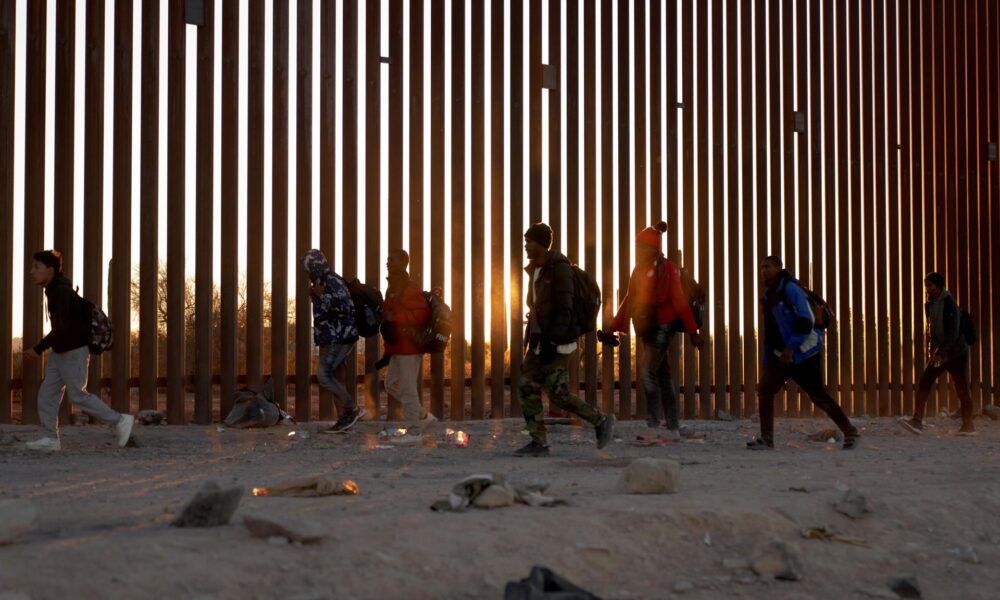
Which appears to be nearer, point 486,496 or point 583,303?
point 486,496

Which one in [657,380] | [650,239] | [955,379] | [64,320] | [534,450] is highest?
[650,239]

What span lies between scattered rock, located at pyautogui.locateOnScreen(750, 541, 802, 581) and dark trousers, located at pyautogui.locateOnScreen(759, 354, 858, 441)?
12.8ft

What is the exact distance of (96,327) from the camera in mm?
8281

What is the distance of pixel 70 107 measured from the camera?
31.8 feet

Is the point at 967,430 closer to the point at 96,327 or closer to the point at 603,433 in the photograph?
the point at 603,433

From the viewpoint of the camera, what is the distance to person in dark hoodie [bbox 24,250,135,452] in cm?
807

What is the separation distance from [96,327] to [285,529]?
4.56 meters

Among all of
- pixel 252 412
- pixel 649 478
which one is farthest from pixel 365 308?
pixel 649 478

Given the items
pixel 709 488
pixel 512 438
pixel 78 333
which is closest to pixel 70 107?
pixel 78 333

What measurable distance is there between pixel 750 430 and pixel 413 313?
12.0 feet

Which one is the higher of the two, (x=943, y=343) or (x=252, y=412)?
(x=943, y=343)

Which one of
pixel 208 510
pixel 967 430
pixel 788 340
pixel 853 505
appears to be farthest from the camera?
pixel 967 430

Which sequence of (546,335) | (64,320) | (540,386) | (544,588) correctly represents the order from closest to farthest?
(544,588), (546,335), (540,386), (64,320)

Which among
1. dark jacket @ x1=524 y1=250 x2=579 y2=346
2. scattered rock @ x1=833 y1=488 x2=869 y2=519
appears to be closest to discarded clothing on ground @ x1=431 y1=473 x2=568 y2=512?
scattered rock @ x1=833 y1=488 x2=869 y2=519
